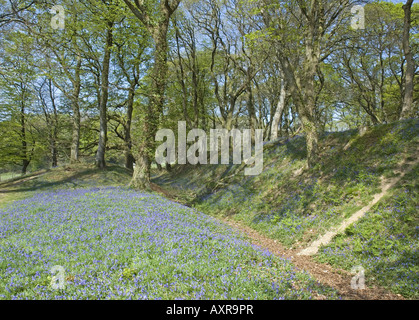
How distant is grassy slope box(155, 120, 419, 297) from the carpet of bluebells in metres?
2.47

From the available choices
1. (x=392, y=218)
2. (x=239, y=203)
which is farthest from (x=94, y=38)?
(x=392, y=218)

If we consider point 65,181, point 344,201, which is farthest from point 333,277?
point 65,181

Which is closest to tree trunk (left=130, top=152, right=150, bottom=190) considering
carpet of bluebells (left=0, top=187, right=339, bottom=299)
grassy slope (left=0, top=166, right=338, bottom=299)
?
grassy slope (left=0, top=166, right=338, bottom=299)

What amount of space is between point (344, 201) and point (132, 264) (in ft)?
26.8

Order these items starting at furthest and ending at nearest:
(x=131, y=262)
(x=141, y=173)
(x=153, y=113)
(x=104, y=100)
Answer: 1. (x=104, y=100)
2. (x=141, y=173)
3. (x=153, y=113)
4. (x=131, y=262)

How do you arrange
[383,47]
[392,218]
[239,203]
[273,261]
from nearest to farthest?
[273,261] → [392,218] → [239,203] → [383,47]

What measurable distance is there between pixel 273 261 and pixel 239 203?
857cm

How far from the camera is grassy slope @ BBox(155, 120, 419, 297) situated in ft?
21.6

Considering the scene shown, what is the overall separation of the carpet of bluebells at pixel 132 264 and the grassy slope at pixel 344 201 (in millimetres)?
2471

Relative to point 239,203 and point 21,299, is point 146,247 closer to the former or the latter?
point 21,299

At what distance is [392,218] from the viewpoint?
7301 mm

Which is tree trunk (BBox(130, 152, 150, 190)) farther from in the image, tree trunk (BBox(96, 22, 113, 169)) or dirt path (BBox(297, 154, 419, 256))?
dirt path (BBox(297, 154, 419, 256))

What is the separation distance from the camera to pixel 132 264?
4.95 m

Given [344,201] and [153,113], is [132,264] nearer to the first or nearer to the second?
[344,201]
